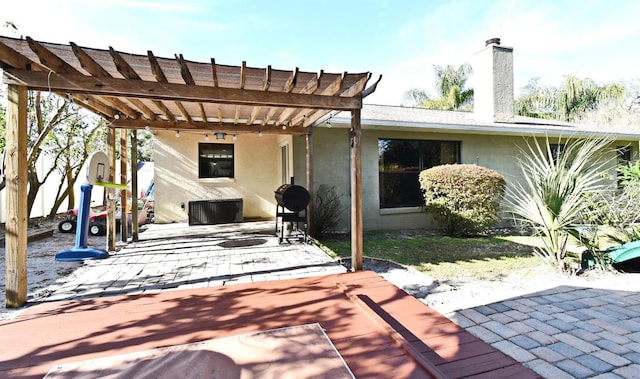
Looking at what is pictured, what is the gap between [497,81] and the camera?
377 inches

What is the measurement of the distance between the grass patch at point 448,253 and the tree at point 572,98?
72.1 ft

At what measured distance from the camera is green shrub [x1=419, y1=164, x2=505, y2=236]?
685cm

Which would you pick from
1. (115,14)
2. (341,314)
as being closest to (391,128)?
(341,314)

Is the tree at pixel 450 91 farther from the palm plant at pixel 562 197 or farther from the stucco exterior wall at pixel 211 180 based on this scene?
the palm plant at pixel 562 197

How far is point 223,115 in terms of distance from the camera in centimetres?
649

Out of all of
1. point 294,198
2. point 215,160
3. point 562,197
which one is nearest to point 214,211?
point 215,160

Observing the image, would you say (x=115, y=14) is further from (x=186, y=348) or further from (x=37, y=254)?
(x=186, y=348)

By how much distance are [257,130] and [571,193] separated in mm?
5886

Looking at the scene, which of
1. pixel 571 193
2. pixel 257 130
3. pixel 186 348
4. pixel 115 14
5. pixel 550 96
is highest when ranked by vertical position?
pixel 550 96

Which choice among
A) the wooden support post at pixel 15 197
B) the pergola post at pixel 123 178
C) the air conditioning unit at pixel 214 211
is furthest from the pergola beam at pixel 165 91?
the air conditioning unit at pixel 214 211

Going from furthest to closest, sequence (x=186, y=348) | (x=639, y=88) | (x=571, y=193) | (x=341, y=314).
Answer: (x=639, y=88) → (x=571, y=193) → (x=341, y=314) → (x=186, y=348)

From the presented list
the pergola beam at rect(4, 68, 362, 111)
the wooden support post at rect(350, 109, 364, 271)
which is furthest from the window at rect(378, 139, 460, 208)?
the pergola beam at rect(4, 68, 362, 111)

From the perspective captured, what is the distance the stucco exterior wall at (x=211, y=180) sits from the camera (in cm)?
909

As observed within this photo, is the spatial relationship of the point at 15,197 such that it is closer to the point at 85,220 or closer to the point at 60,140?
the point at 85,220
